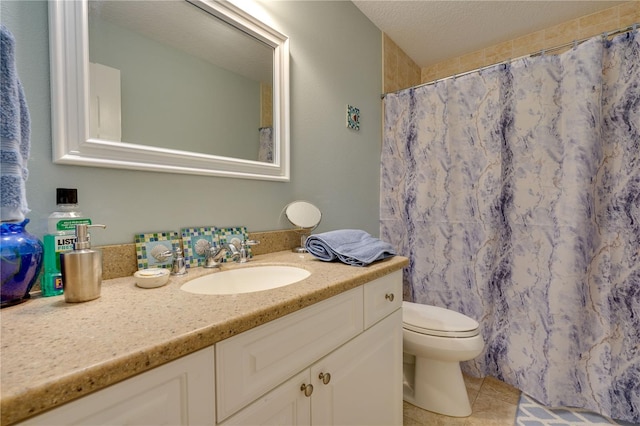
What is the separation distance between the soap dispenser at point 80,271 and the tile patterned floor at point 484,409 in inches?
56.2

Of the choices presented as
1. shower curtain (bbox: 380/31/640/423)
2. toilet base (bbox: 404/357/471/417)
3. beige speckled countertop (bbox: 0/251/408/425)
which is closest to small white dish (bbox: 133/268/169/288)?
beige speckled countertop (bbox: 0/251/408/425)

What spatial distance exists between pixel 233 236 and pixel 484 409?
59.1 inches

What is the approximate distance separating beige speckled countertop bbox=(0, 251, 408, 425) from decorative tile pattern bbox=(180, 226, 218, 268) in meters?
0.17

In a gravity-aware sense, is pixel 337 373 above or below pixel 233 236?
below

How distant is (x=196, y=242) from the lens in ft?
3.30

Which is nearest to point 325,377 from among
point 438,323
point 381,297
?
point 381,297

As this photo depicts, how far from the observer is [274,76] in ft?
4.26

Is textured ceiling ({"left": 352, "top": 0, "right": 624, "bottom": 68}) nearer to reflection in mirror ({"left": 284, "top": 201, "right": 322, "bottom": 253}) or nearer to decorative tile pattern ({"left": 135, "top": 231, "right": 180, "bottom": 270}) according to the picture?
reflection in mirror ({"left": 284, "top": 201, "right": 322, "bottom": 253})

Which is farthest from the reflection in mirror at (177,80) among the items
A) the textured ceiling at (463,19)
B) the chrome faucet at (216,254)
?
the textured ceiling at (463,19)

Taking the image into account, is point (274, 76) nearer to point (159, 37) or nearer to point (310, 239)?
point (159, 37)

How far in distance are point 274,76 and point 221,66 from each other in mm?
254

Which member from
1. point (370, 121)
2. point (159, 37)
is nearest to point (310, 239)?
point (159, 37)

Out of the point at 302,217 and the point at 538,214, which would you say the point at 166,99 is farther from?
the point at 538,214

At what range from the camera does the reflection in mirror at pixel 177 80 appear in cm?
84
